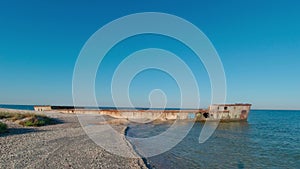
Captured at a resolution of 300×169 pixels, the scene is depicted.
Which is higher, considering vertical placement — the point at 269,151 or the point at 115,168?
the point at 115,168

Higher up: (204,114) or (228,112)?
(228,112)

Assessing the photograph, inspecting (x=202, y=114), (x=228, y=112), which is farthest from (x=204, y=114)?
(x=228, y=112)

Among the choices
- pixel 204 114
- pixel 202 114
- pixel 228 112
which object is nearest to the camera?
pixel 228 112

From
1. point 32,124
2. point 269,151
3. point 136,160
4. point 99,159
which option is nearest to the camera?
point 99,159

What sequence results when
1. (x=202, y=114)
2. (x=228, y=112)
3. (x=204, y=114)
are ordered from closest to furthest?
(x=228, y=112) → (x=202, y=114) → (x=204, y=114)

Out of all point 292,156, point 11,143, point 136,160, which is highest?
point 11,143

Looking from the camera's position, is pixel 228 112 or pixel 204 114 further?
pixel 204 114

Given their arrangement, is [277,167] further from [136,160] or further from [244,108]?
[244,108]

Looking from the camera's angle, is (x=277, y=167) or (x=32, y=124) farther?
(x=32, y=124)

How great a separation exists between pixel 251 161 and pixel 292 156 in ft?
15.4

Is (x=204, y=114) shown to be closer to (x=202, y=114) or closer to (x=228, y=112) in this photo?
(x=202, y=114)

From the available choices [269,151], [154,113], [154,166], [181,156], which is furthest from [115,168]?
[154,113]

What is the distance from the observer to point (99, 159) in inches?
418

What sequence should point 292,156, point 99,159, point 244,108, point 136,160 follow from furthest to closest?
point 244,108, point 292,156, point 136,160, point 99,159
